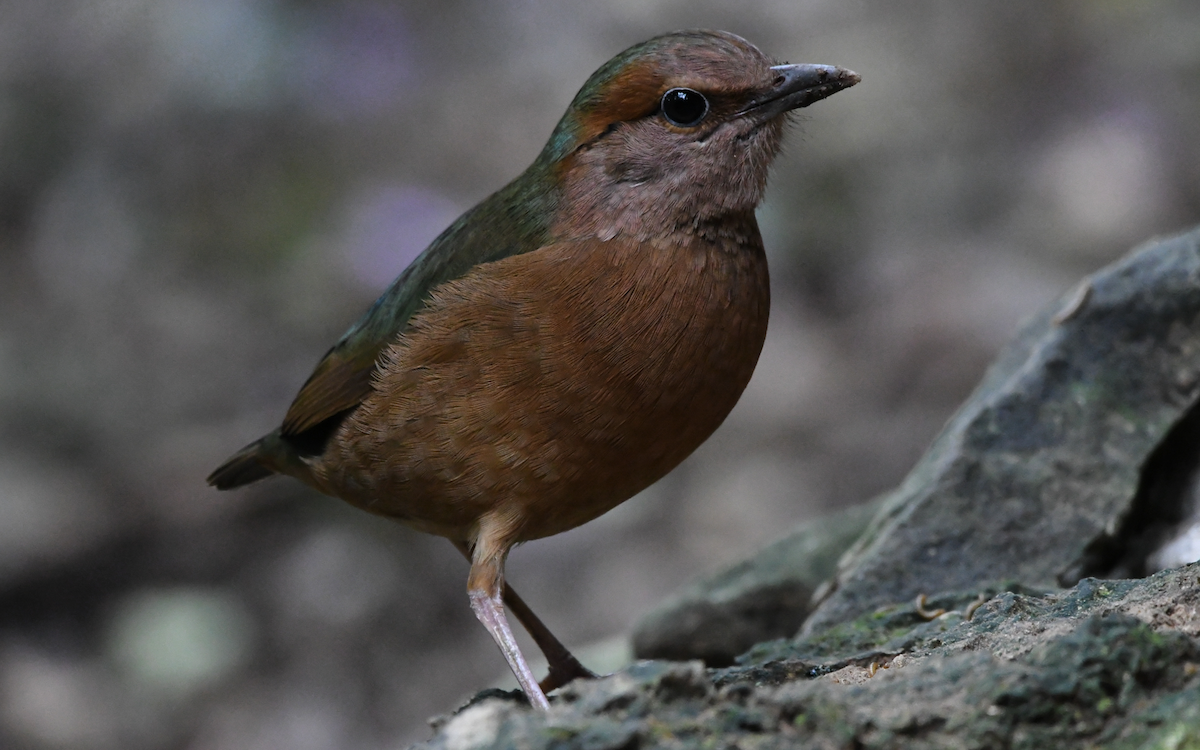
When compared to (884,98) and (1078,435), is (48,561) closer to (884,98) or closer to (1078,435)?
(1078,435)

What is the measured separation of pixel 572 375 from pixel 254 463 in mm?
2104

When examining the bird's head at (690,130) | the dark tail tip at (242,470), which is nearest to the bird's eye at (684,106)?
the bird's head at (690,130)

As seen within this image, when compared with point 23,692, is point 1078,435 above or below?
below

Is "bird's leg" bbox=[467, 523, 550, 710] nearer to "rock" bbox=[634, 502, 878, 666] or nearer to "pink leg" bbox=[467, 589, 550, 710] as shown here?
"pink leg" bbox=[467, 589, 550, 710]

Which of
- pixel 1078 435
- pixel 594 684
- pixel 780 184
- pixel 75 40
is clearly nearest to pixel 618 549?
pixel 780 184

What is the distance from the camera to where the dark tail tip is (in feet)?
17.5

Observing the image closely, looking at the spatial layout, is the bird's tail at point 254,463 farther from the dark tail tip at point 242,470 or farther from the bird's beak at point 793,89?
the bird's beak at point 793,89

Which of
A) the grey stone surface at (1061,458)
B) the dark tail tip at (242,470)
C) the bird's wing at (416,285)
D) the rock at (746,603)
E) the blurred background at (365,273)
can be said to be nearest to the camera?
the bird's wing at (416,285)

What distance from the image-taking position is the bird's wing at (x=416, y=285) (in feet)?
14.1

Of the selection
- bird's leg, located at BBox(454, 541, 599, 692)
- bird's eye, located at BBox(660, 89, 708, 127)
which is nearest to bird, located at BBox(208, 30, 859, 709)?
bird's eye, located at BBox(660, 89, 708, 127)

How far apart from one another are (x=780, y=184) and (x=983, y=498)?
477 centimetres

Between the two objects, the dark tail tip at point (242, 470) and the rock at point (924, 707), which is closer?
the rock at point (924, 707)

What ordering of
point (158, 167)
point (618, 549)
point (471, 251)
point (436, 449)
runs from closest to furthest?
1. point (436, 449)
2. point (471, 251)
3. point (618, 549)
4. point (158, 167)

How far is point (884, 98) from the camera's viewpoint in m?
9.55
